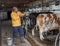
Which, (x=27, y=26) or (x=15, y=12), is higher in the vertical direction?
(x=15, y=12)

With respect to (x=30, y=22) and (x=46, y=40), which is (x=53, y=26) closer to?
(x=46, y=40)

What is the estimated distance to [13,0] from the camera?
684 centimetres

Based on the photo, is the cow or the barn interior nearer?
the barn interior

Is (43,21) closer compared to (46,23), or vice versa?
(46,23)

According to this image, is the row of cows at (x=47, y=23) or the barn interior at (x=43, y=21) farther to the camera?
the row of cows at (x=47, y=23)

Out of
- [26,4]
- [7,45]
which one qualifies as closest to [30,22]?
[26,4]

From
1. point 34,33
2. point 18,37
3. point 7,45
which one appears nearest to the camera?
point 7,45

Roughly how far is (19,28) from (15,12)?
50 cm

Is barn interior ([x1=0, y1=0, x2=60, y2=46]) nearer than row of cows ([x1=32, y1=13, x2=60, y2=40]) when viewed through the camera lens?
Yes

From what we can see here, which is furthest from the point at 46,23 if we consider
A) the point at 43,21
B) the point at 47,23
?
the point at 43,21

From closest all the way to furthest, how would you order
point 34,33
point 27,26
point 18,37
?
point 18,37, point 34,33, point 27,26

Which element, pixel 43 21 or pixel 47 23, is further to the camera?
pixel 43 21

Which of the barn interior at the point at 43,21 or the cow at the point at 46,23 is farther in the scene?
the cow at the point at 46,23

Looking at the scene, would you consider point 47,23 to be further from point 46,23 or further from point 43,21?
point 43,21
